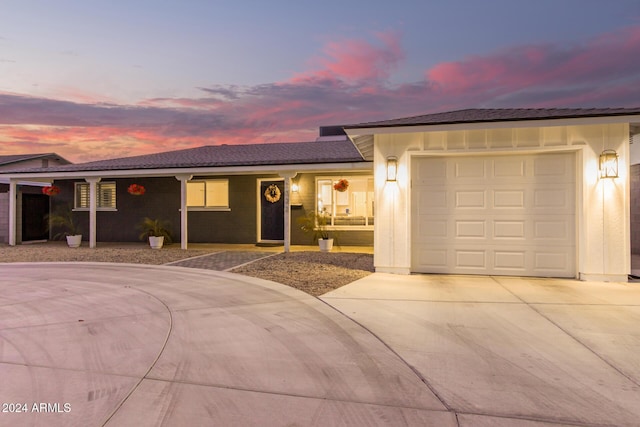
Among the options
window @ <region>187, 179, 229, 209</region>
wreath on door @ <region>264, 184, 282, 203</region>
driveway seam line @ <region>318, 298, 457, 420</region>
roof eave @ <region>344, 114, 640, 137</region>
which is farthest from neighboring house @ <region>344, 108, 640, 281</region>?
window @ <region>187, 179, 229, 209</region>

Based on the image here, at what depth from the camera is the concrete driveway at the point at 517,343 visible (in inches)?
98.1

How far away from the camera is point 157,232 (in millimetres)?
13258

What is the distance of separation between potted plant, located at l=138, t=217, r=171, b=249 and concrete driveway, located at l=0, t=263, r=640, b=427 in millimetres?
6736

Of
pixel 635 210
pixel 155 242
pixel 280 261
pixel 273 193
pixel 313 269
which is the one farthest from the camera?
pixel 273 193

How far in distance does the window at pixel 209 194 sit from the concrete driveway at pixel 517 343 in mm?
8810

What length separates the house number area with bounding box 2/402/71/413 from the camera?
244 cm

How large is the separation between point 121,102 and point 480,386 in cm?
1872

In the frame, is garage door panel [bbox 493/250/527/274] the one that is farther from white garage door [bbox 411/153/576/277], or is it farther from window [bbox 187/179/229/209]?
window [bbox 187/179/229/209]

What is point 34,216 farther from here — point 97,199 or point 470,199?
point 470,199

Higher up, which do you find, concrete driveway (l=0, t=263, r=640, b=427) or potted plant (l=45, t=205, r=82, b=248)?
potted plant (l=45, t=205, r=82, b=248)

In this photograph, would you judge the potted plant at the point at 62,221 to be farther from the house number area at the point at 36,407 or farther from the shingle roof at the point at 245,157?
the house number area at the point at 36,407

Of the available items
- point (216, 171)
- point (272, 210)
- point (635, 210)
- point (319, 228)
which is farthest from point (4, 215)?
point (635, 210)

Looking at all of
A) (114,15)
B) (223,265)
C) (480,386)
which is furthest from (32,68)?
(480,386)

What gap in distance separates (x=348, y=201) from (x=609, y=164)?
Result: 24.5 feet
